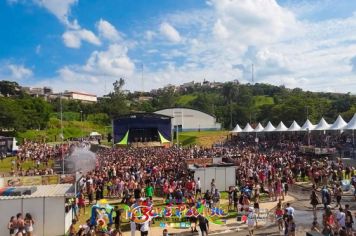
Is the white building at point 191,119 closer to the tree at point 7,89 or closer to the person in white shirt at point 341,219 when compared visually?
the tree at point 7,89

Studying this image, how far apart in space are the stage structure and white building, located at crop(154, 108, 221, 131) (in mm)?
26188

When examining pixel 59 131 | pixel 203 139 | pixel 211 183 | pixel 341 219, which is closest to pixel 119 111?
pixel 59 131

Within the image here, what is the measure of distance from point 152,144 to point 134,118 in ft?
16.1

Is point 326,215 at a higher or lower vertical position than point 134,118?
lower

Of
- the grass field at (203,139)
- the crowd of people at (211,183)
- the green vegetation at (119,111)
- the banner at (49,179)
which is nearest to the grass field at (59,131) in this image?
the green vegetation at (119,111)

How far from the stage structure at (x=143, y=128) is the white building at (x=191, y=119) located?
26.2 metres

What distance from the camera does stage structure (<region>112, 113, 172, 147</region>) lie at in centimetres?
6053

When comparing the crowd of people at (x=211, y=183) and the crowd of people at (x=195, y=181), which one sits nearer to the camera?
the crowd of people at (x=211, y=183)

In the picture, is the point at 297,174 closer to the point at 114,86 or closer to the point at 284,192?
the point at 284,192

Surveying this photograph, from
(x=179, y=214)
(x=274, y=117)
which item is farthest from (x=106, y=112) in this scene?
(x=179, y=214)

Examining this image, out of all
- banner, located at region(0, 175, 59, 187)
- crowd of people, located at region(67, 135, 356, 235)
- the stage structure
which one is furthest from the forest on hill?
banner, located at region(0, 175, 59, 187)

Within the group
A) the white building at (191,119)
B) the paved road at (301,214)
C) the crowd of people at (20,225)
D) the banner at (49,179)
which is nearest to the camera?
the crowd of people at (20,225)

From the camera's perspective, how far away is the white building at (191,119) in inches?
3497

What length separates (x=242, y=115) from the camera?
104 metres
